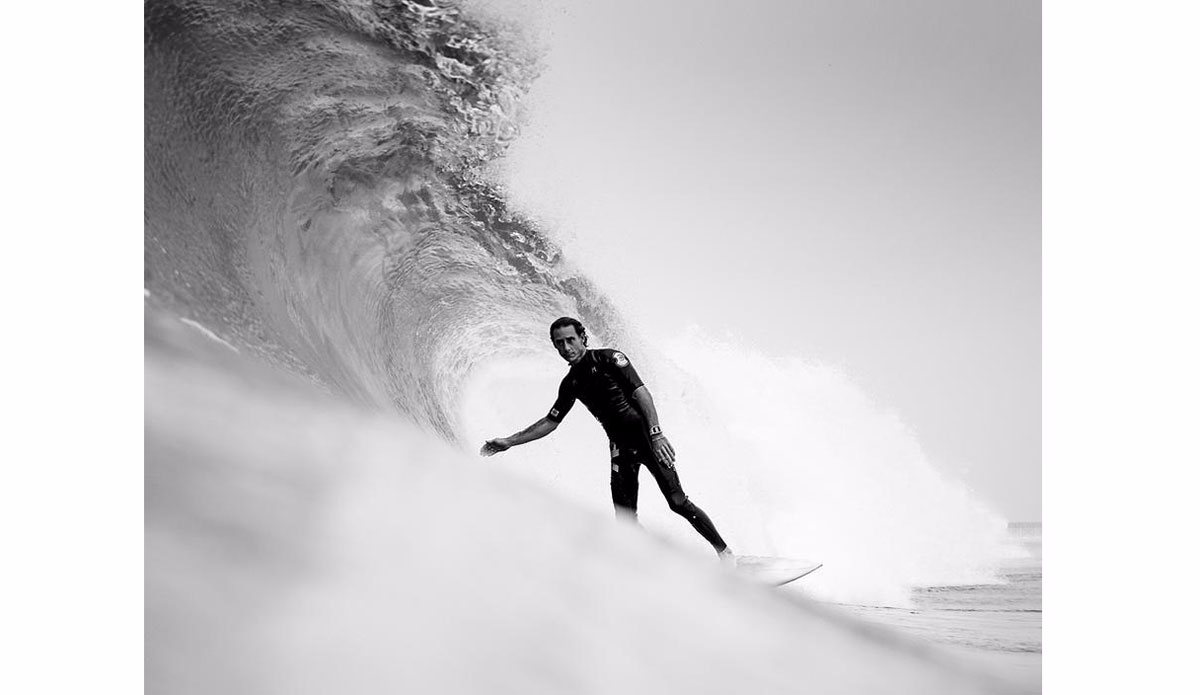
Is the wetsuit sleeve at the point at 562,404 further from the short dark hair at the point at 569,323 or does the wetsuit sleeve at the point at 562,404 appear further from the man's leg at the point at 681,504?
the man's leg at the point at 681,504

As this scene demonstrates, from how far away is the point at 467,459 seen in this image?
2.63m

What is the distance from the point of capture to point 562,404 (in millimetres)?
2645

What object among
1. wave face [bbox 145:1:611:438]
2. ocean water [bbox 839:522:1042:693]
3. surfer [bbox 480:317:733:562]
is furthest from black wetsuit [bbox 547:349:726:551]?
ocean water [bbox 839:522:1042:693]

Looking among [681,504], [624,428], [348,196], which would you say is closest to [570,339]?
[624,428]

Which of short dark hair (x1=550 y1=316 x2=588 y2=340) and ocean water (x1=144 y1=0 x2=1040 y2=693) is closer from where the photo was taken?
ocean water (x1=144 y1=0 x2=1040 y2=693)

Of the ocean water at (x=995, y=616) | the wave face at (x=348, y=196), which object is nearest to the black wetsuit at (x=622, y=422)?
the wave face at (x=348, y=196)

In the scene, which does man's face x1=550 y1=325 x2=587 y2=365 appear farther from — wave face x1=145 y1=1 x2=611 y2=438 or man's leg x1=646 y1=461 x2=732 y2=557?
man's leg x1=646 y1=461 x2=732 y2=557

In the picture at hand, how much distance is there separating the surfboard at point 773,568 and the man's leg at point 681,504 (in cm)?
7

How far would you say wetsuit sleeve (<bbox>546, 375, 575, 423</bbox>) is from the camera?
8.66 ft

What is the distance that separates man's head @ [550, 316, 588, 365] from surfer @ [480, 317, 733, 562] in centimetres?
2

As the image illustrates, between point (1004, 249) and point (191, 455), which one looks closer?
point (191, 455)
